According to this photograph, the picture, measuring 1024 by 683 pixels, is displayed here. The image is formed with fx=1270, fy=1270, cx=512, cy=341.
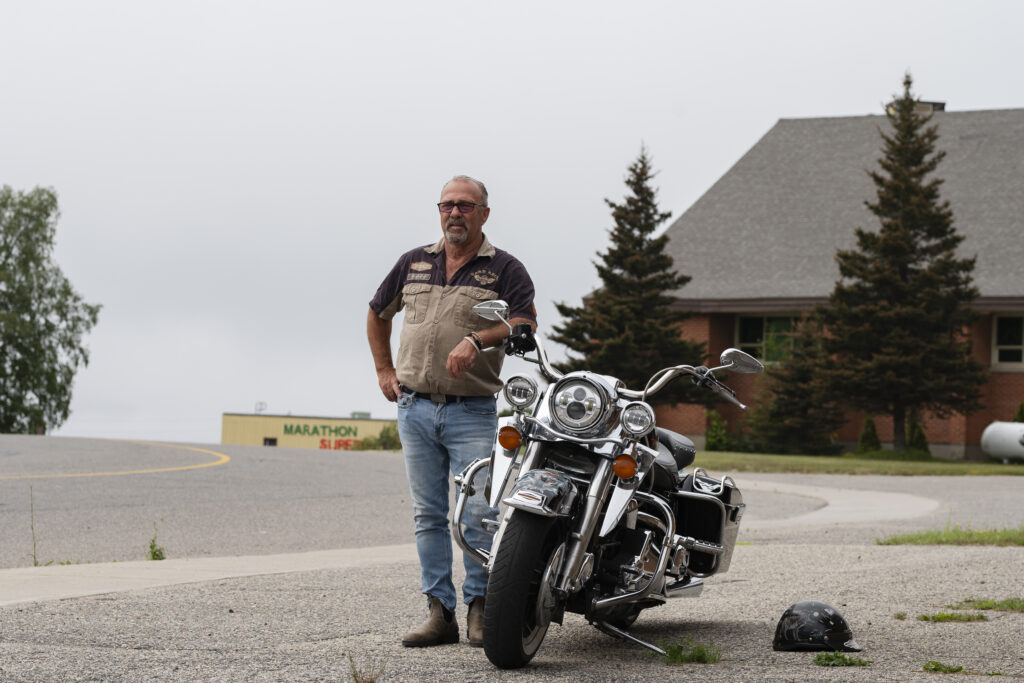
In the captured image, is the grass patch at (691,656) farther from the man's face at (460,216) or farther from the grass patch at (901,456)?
the grass patch at (901,456)

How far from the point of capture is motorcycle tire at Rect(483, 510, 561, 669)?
536cm

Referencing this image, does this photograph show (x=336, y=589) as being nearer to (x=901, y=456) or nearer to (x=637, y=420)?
(x=637, y=420)

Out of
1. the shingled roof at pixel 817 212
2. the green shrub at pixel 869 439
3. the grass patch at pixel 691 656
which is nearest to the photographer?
the grass patch at pixel 691 656

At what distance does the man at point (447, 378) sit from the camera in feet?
20.8

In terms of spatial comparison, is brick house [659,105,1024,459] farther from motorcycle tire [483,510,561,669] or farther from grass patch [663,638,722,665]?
motorcycle tire [483,510,561,669]

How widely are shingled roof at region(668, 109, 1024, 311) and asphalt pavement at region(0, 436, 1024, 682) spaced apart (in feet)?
68.8

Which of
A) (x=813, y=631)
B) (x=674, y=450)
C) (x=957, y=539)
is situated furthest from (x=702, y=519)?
(x=957, y=539)

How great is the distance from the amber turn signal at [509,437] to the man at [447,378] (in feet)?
1.66

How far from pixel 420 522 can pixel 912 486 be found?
1811 centimetres

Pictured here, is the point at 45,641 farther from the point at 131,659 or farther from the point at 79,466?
the point at 79,466

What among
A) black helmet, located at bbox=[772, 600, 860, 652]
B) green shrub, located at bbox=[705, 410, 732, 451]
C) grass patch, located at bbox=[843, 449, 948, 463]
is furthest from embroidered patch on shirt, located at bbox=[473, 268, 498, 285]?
green shrub, located at bbox=[705, 410, 732, 451]

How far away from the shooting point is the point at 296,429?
49938mm

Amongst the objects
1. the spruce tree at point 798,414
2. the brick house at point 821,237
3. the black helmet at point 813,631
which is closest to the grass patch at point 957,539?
the black helmet at point 813,631

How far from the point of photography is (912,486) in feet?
74.8
